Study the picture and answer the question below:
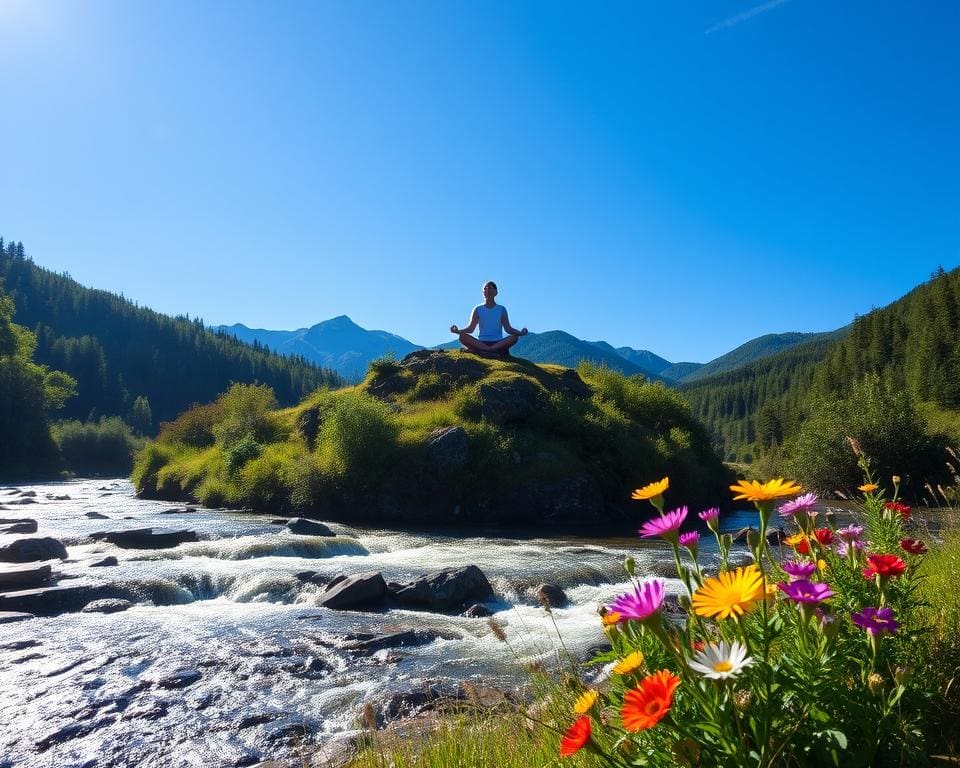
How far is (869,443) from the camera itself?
28.8m

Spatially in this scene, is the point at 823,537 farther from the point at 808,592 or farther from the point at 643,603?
the point at 643,603

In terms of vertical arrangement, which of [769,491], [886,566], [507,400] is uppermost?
[507,400]

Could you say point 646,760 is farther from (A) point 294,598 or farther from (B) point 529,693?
(A) point 294,598

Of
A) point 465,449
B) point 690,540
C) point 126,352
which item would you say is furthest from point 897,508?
point 126,352

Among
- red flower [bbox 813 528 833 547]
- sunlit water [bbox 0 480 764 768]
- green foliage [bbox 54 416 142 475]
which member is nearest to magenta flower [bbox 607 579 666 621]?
red flower [bbox 813 528 833 547]

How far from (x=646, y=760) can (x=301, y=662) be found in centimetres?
628

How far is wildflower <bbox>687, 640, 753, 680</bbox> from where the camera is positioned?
1.16 metres

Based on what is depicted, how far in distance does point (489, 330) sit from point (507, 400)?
5.10 m

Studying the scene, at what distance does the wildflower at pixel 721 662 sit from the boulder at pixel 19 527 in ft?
62.3

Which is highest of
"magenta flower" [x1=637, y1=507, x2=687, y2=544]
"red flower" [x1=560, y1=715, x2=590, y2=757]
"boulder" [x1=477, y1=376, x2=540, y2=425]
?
"boulder" [x1=477, y1=376, x2=540, y2=425]

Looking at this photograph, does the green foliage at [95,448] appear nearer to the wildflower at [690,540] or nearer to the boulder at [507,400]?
the boulder at [507,400]

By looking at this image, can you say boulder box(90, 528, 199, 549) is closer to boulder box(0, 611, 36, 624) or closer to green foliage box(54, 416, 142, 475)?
boulder box(0, 611, 36, 624)

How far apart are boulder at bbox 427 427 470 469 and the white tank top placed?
6.80 m

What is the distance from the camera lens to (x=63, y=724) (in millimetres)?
5391
